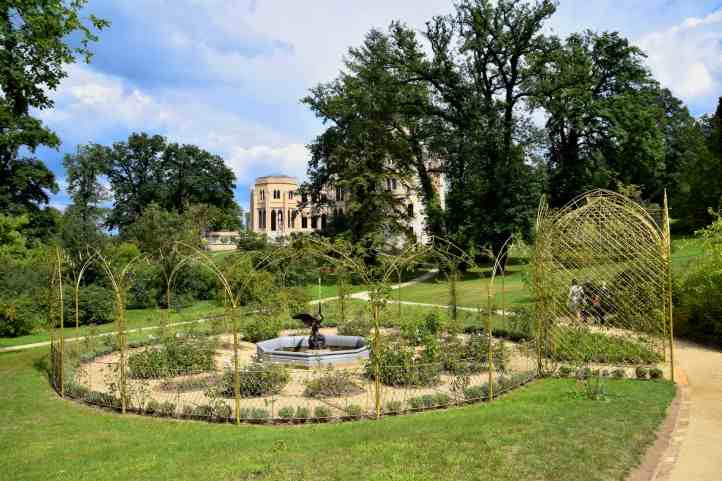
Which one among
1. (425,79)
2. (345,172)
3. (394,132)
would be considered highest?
(425,79)

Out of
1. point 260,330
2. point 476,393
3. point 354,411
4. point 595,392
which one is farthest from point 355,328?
point 595,392

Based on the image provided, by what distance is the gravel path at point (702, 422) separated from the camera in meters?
6.12

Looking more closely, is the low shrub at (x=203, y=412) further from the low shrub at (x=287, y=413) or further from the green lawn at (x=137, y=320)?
the green lawn at (x=137, y=320)

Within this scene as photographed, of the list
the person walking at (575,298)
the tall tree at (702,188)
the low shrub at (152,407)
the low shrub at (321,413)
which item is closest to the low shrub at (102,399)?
the low shrub at (152,407)

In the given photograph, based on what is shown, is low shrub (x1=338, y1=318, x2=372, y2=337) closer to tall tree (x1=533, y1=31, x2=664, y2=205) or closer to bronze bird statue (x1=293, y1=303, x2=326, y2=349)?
bronze bird statue (x1=293, y1=303, x2=326, y2=349)

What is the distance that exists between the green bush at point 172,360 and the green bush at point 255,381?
1481 mm

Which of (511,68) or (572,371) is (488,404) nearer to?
(572,371)

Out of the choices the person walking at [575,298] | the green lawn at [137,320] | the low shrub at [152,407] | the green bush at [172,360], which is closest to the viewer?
the low shrub at [152,407]

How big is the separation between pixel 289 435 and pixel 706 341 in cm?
1209

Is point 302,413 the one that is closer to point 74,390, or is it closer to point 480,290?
point 74,390

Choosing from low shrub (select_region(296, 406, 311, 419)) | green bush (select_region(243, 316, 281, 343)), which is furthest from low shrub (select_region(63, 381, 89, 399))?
green bush (select_region(243, 316, 281, 343))

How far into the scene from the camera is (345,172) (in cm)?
3650

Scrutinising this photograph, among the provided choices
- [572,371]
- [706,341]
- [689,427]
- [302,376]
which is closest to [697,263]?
[706,341]

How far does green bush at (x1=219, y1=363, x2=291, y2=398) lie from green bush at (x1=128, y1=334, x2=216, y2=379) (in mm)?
1481
